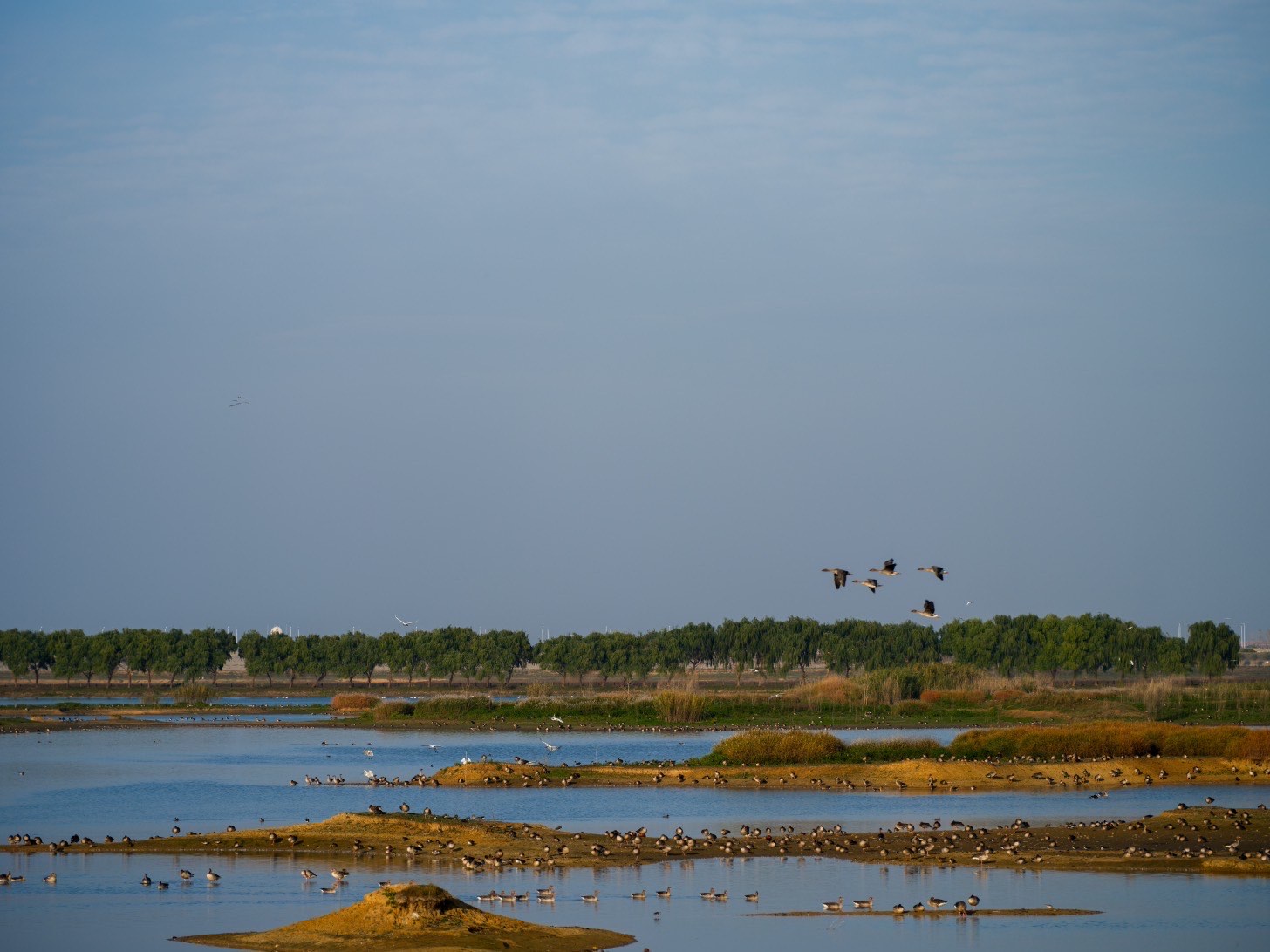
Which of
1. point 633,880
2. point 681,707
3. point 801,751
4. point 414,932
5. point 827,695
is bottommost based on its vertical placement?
point 633,880

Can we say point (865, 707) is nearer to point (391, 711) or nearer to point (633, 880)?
point (391, 711)

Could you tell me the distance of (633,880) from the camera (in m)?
32.4

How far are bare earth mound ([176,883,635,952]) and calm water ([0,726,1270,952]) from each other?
108 centimetres

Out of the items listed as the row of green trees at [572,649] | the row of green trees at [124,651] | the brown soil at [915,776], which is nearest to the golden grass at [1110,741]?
the brown soil at [915,776]

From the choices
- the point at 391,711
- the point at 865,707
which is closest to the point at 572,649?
the point at 391,711

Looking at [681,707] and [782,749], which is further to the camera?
[681,707]

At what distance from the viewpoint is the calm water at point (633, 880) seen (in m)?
26.6

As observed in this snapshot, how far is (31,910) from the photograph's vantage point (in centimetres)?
2911

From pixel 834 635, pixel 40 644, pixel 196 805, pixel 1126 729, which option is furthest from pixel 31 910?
pixel 40 644

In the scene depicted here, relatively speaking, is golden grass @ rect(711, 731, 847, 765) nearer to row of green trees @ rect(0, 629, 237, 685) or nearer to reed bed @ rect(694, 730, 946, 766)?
reed bed @ rect(694, 730, 946, 766)

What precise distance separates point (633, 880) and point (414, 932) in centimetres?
810

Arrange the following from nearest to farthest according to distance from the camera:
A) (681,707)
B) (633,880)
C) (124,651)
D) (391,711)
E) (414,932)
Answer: (414,932) < (633,880) < (681,707) < (391,711) < (124,651)

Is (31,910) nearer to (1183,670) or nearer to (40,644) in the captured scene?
(1183,670)

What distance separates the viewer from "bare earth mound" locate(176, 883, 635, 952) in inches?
984
